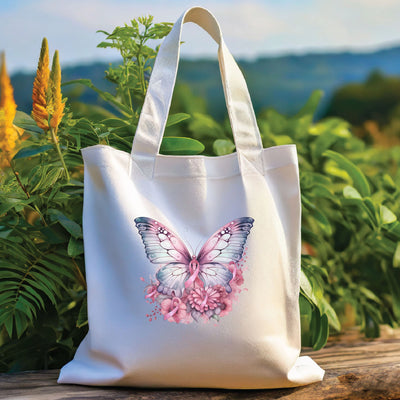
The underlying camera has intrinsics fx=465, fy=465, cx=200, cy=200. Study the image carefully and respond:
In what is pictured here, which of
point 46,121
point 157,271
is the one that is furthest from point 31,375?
point 46,121

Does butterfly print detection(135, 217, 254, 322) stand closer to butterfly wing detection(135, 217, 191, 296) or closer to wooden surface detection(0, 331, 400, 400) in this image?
butterfly wing detection(135, 217, 191, 296)

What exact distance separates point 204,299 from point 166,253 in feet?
0.33

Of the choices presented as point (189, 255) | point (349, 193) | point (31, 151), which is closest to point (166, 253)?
point (189, 255)

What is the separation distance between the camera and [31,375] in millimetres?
891

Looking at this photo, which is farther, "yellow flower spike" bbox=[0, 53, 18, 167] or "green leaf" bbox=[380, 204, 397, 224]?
"green leaf" bbox=[380, 204, 397, 224]

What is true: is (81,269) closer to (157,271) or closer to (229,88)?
(157,271)

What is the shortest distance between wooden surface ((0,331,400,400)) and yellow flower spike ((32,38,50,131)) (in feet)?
1.52

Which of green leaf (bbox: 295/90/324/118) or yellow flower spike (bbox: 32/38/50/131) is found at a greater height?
green leaf (bbox: 295/90/324/118)

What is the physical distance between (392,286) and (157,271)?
778 mm

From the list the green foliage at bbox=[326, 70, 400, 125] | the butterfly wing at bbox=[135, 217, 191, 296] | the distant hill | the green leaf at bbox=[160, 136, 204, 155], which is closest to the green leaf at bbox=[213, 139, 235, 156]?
the green leaf at bbox=[160, 136, 204, 155]

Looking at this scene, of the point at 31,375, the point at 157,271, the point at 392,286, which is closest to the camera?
the point at 157,271

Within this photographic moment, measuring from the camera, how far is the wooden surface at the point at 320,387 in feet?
2.51

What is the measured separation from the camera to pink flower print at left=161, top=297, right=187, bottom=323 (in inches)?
30.0

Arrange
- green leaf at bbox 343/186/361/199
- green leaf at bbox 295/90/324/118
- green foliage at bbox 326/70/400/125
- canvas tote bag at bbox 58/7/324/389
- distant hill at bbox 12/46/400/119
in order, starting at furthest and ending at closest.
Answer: green foliage at bbox 326/70/400/125, distant hill at bbox 12/46/400/119, green leaf at bbox 295/90/324/118, green leaf at bbox 343/186/361/199, canvas tote bag at bbox 58/7/324/389
